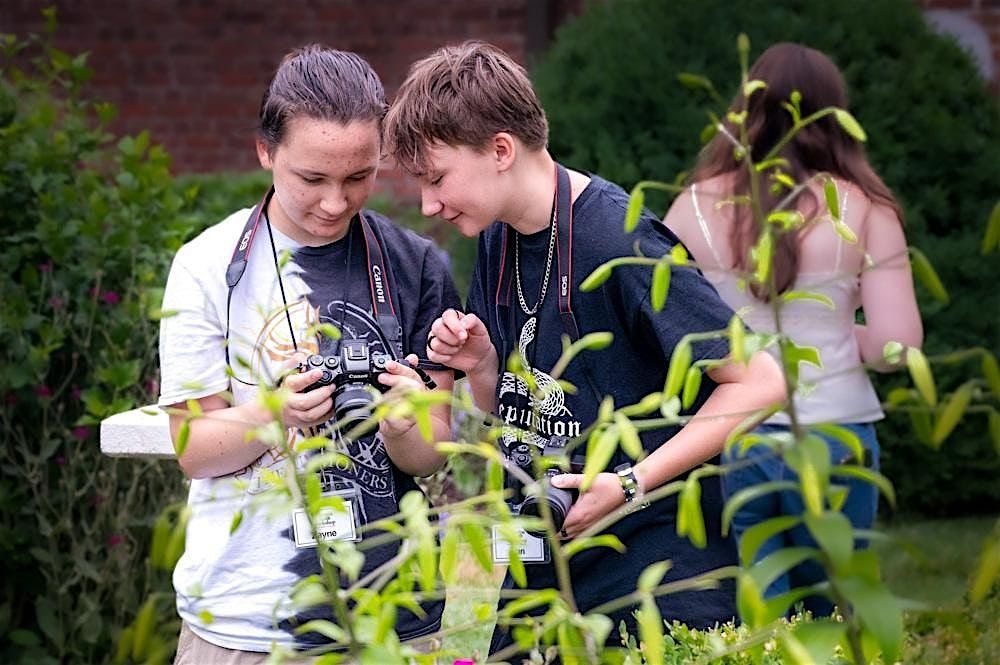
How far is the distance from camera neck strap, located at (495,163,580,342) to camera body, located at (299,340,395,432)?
26cm

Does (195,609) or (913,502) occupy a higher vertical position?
(195,609)

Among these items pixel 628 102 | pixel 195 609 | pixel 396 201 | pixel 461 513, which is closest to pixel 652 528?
pixel 195 609

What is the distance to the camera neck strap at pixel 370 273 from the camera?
2.40 metres

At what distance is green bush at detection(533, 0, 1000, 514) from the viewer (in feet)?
18.2

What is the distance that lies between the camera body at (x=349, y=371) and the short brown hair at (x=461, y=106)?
Result: 32 centimetres

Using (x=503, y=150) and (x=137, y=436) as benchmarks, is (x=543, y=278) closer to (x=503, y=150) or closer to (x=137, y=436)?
(x=503, y=150)

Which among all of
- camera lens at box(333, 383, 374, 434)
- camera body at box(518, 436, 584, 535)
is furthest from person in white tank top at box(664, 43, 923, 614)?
camera lens at box(333, 383, 374, 434)

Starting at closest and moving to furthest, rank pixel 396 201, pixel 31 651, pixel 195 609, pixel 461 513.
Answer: pixel 461 513 → pixel 195 609 → pixel 31 651 → pixel 396 201

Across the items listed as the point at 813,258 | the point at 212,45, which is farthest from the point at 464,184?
the point at 212,45

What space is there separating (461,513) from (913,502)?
5.29 metres

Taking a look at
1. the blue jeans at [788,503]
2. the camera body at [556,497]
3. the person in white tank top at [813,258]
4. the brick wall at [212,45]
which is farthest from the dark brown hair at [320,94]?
the brick wall at [212,45]

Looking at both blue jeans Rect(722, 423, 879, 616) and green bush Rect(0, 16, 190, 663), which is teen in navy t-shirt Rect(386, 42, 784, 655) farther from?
green bush Rect(0, 16, 190, 663)

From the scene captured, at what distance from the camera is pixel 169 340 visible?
237cm

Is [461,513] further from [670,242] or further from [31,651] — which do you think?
[31,651]
